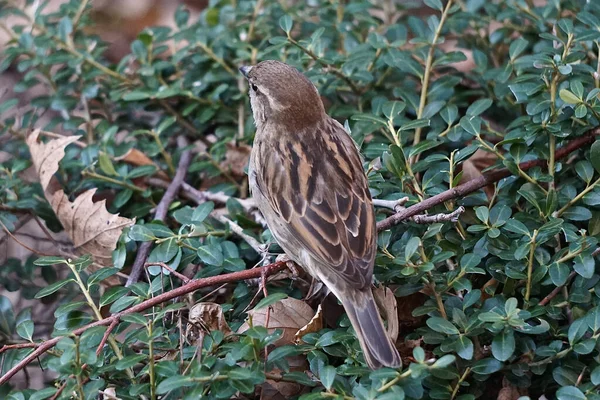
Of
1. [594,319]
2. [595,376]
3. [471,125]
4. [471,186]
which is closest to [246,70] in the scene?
[471,125]

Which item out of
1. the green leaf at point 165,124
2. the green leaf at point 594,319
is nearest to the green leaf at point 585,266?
the green leaf at point 594,319

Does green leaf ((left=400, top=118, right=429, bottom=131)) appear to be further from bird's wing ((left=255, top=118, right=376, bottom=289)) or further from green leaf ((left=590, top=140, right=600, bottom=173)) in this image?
green leaf ((left=590, top=140, right=600, bottom=173))

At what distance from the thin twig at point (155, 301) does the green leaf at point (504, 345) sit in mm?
1028

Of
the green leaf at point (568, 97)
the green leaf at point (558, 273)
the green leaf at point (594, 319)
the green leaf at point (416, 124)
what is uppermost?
the green leaf at point (568, 97)

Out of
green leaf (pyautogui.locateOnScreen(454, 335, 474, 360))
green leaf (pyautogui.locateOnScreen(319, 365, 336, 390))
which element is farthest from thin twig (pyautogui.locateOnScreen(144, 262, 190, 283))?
green leaf (pyautogui.locateOnScreen(454, 335, 474, 360))

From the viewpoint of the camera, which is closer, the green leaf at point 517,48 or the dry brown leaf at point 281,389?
the dry brown leaf at point 281,389

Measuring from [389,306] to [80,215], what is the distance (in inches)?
69.7

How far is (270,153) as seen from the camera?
4.14m

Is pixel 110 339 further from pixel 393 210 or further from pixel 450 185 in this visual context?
pixel 450 185

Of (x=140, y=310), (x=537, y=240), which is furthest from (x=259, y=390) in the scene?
(x=537, y=240)

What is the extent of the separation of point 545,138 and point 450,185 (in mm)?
573

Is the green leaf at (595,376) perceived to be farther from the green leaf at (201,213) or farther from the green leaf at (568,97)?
the green leaf at (201,213)

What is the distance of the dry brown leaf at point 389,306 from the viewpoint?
3.42 meters

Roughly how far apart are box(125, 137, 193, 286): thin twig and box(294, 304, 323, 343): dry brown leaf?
859mm
